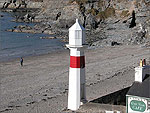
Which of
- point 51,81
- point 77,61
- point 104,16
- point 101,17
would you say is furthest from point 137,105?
point 104,16

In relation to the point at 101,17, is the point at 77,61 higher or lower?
lower

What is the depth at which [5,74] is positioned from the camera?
21375 mm

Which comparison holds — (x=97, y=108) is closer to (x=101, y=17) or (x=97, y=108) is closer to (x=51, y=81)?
(x=51, y=81)

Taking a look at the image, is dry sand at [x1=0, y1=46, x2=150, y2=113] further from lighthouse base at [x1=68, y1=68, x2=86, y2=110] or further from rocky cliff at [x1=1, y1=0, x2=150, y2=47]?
rocky cliff at [x1=1, y1=0, x2=150, y2=47]

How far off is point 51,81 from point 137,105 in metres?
12.1

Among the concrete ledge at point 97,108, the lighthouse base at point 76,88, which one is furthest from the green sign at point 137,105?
the lighthouse base at point 76,88

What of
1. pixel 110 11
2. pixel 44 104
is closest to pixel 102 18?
pixel 110 11

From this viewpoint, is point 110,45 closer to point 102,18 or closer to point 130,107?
point 102,18

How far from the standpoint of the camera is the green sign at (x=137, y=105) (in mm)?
5873

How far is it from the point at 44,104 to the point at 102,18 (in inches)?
1913

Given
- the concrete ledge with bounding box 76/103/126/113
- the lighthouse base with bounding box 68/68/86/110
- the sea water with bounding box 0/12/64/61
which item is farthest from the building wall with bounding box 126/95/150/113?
the sea water with bounding box 0/12/64/61

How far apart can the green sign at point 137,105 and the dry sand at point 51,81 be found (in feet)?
9.93

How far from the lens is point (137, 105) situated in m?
5.96

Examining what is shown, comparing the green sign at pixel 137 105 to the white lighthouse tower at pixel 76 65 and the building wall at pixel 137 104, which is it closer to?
the building wall at pixel 137 104
